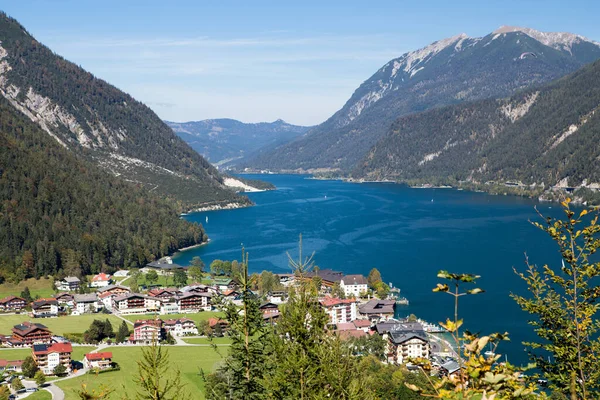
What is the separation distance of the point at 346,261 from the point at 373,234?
19026 millimetres

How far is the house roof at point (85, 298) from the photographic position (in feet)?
194

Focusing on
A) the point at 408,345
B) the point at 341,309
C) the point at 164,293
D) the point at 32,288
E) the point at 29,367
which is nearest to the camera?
the point at 29,367

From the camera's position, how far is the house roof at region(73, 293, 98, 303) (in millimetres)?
59094

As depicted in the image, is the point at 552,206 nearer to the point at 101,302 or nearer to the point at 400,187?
the point at 400,187

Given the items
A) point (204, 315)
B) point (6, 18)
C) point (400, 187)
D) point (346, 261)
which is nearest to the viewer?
point (204, 315)

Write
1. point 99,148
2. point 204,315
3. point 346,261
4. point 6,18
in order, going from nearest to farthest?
1. point 204,315
2. point 346,261
3. point 99,148
4. point 6,18

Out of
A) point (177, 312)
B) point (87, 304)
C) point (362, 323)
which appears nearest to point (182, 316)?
point (177, 312)

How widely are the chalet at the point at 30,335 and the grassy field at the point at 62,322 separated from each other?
2.48 m

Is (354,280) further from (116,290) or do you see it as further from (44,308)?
(44,308)

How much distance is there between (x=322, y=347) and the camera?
11.6 m

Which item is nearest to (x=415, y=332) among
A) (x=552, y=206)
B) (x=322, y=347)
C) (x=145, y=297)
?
(x=145, y=297)

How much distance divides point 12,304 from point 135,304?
10.8 m

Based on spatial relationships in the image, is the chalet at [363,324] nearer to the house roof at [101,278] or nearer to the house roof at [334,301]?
the house roof at [334,301]

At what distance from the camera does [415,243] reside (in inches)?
3371
